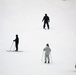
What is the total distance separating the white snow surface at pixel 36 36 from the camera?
21.1m

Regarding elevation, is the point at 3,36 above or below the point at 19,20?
below

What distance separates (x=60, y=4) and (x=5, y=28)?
12691 millimetres

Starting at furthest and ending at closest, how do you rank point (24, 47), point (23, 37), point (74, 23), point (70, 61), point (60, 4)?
point (60, 4)
point (74, 23)
point (23, 37)
point (24, 47)
point (70, 61)

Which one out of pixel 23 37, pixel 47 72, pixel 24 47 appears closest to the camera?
pixel 47 72

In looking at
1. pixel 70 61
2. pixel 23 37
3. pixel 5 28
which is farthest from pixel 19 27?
pixel 70 61

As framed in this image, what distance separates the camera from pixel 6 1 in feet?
139

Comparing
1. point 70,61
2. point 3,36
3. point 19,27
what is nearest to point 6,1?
point 19,27

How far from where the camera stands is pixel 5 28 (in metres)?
30.8

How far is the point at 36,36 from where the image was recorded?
28469mm

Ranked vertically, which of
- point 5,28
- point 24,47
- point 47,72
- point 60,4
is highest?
point 60,4

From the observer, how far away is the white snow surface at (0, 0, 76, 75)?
2113 cm

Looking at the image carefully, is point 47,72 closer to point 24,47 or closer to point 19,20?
point 24,47

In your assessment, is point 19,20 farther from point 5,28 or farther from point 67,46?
point 67,46

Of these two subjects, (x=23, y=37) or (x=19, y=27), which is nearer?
(x=23, y=37)
